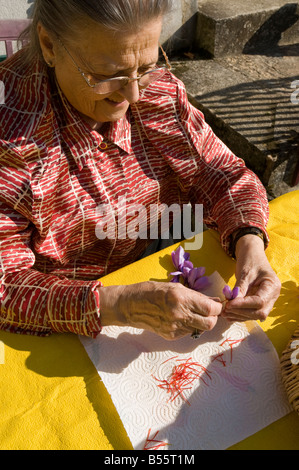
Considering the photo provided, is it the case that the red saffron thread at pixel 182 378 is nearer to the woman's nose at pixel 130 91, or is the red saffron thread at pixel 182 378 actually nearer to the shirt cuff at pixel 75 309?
the shirt cuff at pixel 75 309

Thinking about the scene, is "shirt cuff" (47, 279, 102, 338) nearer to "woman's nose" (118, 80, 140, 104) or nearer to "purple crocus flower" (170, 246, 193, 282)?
"purple crocus flower" (170, 246, 193, 282)

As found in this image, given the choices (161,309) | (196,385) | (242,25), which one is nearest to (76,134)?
(161,309)

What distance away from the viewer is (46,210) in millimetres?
1510

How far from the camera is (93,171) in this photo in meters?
1.60

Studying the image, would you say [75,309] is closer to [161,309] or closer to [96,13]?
A: [161,309]

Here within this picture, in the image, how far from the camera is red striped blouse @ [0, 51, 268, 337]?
4.68 ft

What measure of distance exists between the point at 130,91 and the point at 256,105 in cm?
239

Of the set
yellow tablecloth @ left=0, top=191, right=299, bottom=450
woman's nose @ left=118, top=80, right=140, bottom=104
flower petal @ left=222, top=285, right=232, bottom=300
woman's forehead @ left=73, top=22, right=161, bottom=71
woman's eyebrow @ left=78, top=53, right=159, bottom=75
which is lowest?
yellow tablecloth @ left=0, top=191, right=299, bottom=450

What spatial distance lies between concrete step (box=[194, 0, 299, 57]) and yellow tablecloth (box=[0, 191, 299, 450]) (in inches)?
121

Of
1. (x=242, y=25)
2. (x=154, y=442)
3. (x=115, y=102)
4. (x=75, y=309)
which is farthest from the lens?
(x=242, y=25)

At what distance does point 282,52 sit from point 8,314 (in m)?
3.86

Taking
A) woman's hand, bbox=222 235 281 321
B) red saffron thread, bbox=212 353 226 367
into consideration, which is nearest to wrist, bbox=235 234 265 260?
woman's hand, bbox=222 235 281 321

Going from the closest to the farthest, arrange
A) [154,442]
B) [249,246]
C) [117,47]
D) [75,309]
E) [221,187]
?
1. [154,442]
2. [117,47]
3. [75,309]
4. [249,246]
5. [221,187]

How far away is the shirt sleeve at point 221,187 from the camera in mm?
1728
